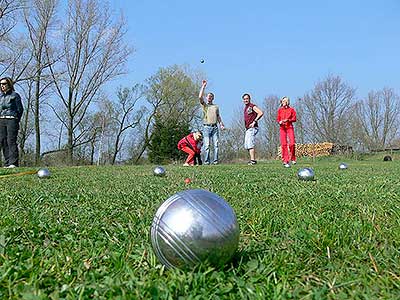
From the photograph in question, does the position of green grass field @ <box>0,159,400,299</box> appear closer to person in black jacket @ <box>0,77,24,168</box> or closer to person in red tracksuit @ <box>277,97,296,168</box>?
person in black jacket @ <box>0,77,24,168</box>

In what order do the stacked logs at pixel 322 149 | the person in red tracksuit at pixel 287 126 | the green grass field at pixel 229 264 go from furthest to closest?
the stacked logs at pixel 322 149 → the person in red tracksuit at pixel 287 126 → the green grass field at pixel 229 264

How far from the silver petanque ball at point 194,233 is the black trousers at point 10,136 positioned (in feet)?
29.6

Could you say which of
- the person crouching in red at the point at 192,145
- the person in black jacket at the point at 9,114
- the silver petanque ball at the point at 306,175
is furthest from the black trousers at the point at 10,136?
the silver petanque ball at the point at 306,175

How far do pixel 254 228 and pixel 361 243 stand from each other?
0.59 metres

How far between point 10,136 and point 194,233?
9238 millimetres

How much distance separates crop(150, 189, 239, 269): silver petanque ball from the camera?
5.31 ft

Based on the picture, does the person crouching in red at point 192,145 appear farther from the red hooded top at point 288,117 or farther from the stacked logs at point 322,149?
the stacked logs at point 322,149

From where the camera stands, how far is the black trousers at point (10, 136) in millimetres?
9789

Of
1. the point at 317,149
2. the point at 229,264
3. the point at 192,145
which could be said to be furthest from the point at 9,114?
the point at 317,149

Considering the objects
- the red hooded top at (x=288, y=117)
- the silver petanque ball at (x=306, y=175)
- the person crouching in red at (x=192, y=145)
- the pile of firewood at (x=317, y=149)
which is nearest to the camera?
the silver petanque ball at (x=306, y=175)

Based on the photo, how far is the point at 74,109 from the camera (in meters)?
32.1

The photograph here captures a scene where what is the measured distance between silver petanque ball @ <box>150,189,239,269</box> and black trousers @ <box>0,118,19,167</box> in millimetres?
9024

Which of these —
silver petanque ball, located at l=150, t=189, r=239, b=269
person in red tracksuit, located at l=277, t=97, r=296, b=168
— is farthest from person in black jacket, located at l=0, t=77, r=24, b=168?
silver petanque ball, located at l=150, t=189, r=239, b=269

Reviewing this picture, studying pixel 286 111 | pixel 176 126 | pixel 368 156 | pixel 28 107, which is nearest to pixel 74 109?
pixel 28 107
